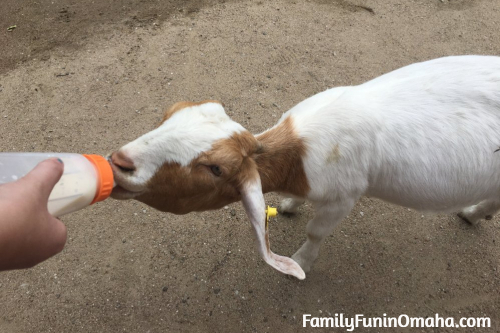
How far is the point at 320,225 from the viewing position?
9.39 feet

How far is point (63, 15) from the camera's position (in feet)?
16.6

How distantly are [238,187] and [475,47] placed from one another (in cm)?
464

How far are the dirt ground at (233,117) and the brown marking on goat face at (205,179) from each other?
123cm

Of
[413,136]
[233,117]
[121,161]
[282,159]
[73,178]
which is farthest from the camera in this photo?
[233,117]

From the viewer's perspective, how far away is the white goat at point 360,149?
215 centimetres

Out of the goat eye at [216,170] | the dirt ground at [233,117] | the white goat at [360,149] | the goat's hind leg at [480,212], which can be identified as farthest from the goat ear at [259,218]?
the goat's hind leg at [480,212]

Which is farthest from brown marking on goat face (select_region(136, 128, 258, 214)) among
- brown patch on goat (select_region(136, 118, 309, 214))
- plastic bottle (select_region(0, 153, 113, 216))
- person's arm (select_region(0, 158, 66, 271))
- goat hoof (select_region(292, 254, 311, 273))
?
goat hoof (select_region(292, 254, 311, 273))

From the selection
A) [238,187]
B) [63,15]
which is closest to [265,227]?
[238,187]

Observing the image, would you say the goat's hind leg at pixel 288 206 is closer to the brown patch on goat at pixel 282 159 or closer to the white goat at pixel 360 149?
the white goat at pixel 360 149

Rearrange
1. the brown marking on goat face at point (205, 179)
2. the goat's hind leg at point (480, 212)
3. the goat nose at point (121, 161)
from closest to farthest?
the goat nose at point (121, 161) < the brown marking on goat face at point (205, 179) < the goat's hind leg at point (480, 212)

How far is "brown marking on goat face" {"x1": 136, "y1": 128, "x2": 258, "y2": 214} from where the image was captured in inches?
80.8

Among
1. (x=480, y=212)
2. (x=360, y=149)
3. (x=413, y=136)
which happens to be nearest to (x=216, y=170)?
(x=360, y=149)

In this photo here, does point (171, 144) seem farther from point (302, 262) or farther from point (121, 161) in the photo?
point (302, 262)

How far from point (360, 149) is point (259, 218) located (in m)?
0.83
